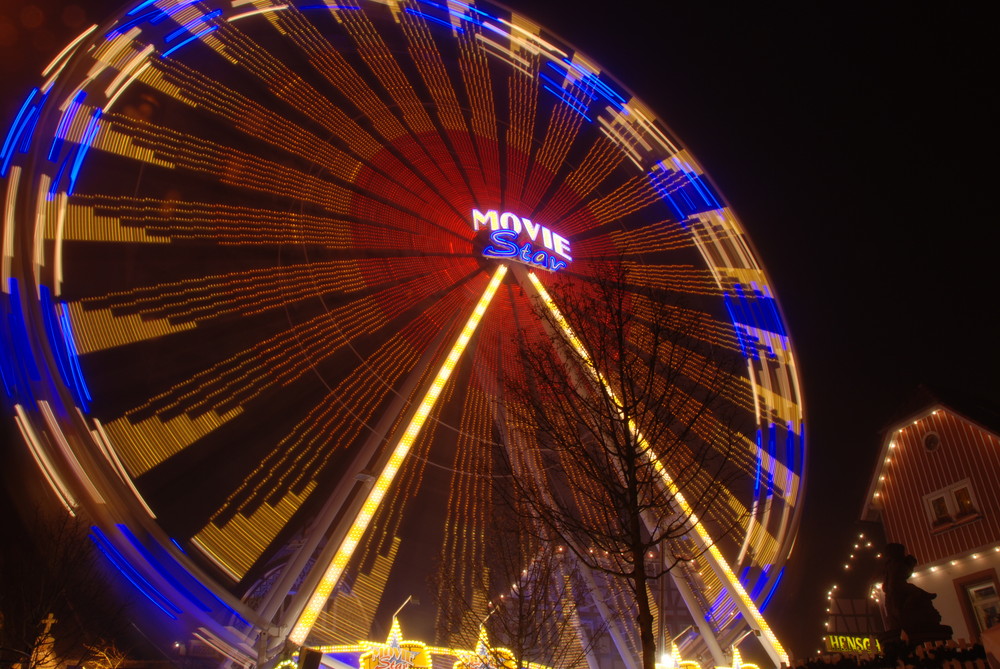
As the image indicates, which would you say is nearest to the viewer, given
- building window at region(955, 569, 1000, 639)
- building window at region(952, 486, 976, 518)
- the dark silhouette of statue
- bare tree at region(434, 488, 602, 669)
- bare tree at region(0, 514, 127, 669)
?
the dark silhouette of statue

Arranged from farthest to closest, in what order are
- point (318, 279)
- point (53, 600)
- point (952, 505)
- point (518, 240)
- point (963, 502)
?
point (952, 505), point (963, 502), point (518, 240), point (318, 279), point (53, 600)

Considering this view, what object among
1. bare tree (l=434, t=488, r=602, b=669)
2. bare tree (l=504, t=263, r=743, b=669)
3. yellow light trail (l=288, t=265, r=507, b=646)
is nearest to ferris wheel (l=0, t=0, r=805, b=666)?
yellow light trail (l=288, t=265, r=507, b=646)

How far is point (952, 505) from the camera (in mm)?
12281

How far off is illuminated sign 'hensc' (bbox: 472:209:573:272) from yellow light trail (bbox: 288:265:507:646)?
6.60ft

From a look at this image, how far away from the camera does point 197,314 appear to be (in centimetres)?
941

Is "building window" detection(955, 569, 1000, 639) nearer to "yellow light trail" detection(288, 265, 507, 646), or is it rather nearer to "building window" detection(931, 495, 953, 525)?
"building window" detection(931, 495, 953, 525)

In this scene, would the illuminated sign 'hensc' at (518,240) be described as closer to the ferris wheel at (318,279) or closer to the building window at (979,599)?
the ferris wheel at (318,279)

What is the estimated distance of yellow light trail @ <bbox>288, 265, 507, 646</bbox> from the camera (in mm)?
6421

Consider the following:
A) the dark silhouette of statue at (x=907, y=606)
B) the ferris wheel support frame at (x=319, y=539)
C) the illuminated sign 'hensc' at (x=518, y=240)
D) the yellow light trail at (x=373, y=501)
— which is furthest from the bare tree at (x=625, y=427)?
the dark silhouette of statue at (x=907, y=606)

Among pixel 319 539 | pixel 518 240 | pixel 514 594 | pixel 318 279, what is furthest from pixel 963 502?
pixel 318 279

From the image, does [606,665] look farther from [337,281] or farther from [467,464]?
[337,281]

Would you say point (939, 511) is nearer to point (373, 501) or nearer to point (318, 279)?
point (373, 501)

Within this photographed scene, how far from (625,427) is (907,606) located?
3.72m

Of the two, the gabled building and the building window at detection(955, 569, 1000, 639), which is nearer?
the building window at detection(955, 569, 1000, 639)
